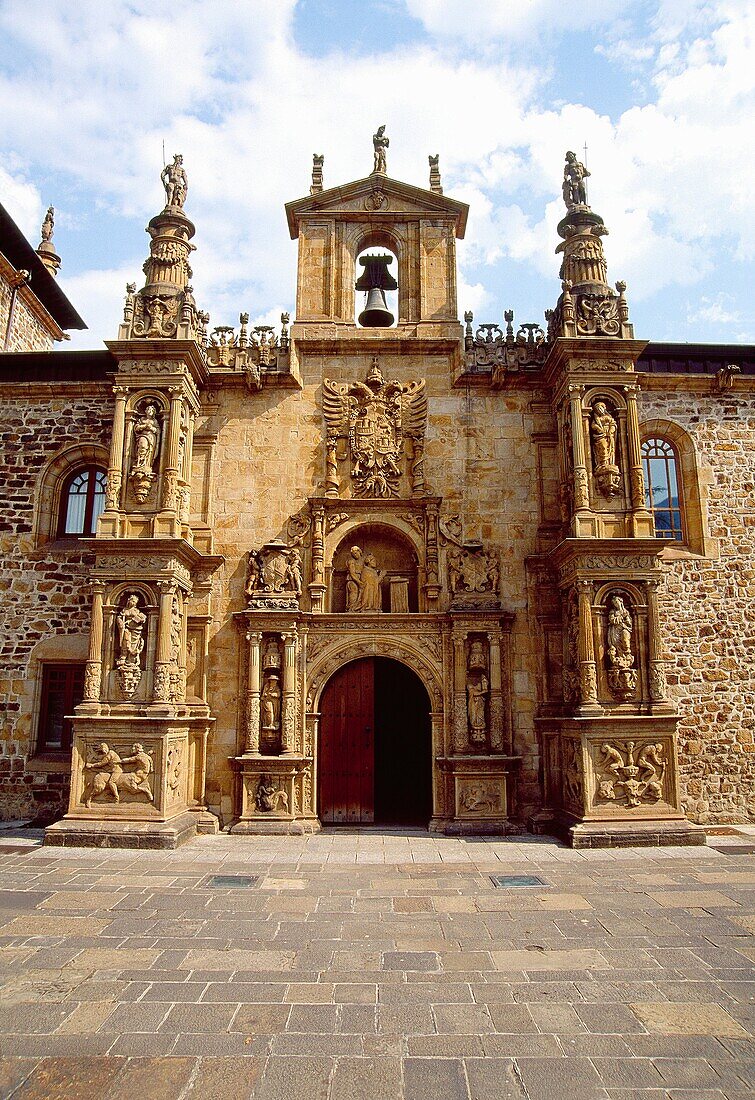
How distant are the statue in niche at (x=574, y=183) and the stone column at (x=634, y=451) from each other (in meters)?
3.88

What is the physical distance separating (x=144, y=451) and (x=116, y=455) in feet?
1.59

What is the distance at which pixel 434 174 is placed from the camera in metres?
15.3

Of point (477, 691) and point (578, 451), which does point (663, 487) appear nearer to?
point (578, 451)

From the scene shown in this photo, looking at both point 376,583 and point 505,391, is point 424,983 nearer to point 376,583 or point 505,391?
point 376,583

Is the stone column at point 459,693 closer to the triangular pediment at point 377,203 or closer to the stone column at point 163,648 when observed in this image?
the stone column at point 163,648

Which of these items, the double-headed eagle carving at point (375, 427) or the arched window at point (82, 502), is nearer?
the double-headed eagle carving at point (375, 427)

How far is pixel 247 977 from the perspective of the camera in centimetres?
615

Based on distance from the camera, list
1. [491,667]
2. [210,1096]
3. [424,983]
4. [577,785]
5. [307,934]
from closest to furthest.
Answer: [210,1096], [424,983], [307,934], [577,785], [491,667]

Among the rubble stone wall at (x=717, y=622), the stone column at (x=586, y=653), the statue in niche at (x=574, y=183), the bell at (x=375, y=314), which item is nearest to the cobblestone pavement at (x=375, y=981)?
the stone column at (x=586, y=653)

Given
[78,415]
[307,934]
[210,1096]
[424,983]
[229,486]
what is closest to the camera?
[210,1096]

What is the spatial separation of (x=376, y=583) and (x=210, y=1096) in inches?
374

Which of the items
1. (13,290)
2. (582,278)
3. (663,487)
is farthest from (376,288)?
(13,290)

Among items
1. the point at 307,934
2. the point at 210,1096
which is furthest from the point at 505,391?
the point at 210,1096

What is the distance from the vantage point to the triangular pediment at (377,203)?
1472 centimetres
